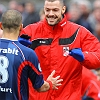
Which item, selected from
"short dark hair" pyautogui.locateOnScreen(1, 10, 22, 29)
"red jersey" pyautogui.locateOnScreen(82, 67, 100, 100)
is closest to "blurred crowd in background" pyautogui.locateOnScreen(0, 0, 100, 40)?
"red jersey" pyautogui.locateOnScreen(82, 67, 100, 100)

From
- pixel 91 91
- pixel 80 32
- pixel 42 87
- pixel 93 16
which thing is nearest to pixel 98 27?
pixel 93 16

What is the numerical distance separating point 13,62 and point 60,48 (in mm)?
1433

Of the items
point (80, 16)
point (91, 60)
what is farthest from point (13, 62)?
point (80, 16)

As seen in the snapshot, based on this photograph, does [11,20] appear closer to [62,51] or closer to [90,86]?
[62,51]

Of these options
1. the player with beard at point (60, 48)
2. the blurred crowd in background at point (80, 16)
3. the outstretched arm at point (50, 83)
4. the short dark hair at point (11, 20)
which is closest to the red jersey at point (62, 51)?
the player with beard at point (60, 48)

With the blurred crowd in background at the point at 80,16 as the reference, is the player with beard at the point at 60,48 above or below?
below

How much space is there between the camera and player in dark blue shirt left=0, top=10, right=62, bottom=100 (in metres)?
7.64

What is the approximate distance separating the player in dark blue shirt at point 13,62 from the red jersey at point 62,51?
1.11m

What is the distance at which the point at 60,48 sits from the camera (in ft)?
29.2

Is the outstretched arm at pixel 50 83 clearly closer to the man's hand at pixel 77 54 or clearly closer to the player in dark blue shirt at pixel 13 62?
the player in dark blue shirt at pixel 13 62

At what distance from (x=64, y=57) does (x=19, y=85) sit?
133 centimetres

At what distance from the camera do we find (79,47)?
888 cm

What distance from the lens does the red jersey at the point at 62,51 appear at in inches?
348

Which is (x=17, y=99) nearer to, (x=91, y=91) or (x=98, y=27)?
(x=91, y=91)
